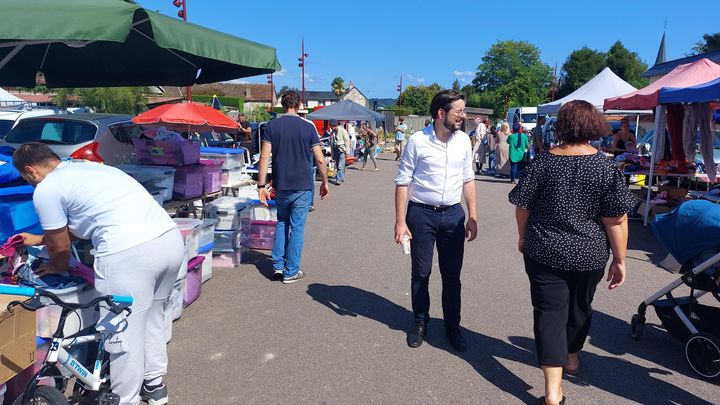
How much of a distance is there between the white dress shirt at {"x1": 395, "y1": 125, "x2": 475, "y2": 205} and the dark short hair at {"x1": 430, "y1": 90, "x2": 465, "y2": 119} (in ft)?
0.51

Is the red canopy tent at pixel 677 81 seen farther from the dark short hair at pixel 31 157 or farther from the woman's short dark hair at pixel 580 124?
the dark short hair at pixel 31 157

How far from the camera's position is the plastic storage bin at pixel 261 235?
664cm

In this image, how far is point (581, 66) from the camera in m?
67.2


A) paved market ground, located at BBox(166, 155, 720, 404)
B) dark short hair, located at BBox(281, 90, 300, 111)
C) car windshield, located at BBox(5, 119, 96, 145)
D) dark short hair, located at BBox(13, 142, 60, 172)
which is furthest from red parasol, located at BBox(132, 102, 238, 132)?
dark short hair, located at BBox(13, 142, 60, 172)

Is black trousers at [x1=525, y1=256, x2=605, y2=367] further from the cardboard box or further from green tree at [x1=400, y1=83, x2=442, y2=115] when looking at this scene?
green tree at [x1=400, y1=83, x2=442, y2=115]

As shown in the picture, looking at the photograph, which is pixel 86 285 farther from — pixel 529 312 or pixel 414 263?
pixel 529 312

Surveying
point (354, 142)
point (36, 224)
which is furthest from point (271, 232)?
point (354, 142)

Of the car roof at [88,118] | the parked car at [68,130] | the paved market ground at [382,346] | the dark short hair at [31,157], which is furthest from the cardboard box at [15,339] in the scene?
the car roof at [88,118]

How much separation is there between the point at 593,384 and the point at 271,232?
4.32m

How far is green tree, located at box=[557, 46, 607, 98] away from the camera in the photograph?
66.5 metres

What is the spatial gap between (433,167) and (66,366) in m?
2.63

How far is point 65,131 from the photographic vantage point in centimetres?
856

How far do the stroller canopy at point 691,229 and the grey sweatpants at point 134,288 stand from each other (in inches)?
144

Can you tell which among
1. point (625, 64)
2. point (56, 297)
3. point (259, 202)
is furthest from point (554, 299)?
point (625, 64)
